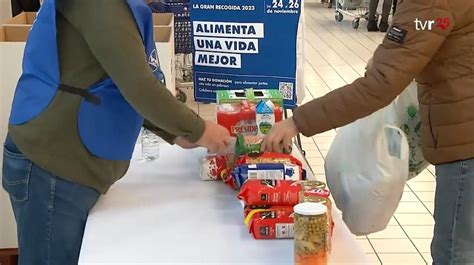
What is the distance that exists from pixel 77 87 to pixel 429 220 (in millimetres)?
2761

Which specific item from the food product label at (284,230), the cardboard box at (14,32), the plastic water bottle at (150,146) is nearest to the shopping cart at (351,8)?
the cardboard box at (14,32)

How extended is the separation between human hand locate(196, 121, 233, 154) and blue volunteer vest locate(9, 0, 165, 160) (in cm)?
19

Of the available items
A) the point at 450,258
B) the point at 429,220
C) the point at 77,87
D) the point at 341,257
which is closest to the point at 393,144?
the point at 450,258

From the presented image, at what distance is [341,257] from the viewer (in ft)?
5.42

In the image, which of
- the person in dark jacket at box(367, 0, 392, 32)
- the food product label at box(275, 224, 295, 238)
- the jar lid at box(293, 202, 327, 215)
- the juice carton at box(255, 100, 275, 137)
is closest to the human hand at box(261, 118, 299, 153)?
the juice carton at box(255, 100, 275, 137)

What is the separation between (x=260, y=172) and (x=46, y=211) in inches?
22.3

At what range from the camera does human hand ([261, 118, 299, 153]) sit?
1986 millimetres

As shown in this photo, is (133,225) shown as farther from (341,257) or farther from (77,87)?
(341,257)

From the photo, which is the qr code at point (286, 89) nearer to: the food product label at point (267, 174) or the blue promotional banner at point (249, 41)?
the blue promotional banner at point (249, 41)

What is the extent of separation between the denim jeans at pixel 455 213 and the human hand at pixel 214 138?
2.01ft

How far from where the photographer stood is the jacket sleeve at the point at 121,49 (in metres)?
1.67

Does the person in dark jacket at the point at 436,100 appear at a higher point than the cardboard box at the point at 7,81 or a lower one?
higher

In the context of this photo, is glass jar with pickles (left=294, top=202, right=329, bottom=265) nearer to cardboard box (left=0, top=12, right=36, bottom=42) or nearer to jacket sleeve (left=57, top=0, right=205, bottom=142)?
jacket sleeve (left=57, top=0, right=205, bottom=142)

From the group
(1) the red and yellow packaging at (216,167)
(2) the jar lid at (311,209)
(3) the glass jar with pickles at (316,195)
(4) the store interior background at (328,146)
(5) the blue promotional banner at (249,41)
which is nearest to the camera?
(2) the jar lid at (311,209)
